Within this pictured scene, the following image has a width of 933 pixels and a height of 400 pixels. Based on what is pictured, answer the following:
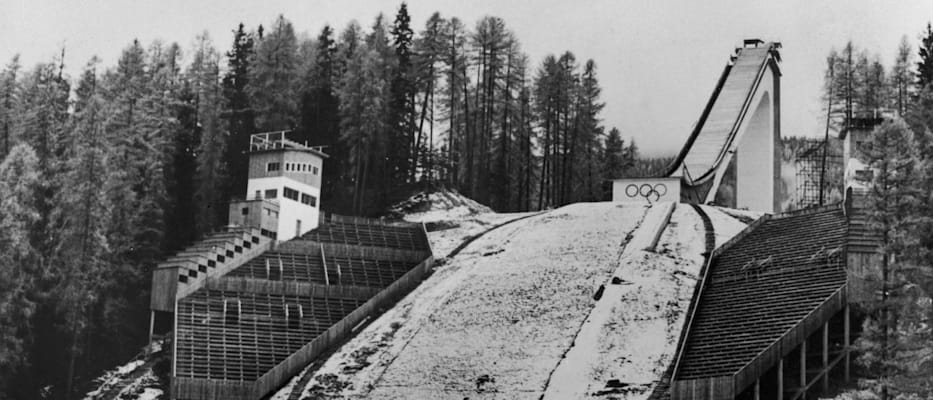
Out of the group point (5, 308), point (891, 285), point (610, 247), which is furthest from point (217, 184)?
point (891, 285)

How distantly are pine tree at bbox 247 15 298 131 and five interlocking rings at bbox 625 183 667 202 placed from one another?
18102 millimetres

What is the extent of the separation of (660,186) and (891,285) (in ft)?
96.9

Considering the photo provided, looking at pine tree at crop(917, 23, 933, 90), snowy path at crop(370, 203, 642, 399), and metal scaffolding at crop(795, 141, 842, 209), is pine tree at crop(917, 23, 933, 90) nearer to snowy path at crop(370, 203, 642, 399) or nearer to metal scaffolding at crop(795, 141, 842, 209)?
metal scaffolding at crop(795, 141, 842, 209)

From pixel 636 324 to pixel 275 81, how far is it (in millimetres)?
32693

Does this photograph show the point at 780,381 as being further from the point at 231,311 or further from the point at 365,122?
the point at 365,122

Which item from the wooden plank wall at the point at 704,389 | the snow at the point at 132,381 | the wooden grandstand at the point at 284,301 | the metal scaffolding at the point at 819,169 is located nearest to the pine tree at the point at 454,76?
the wooden grandstand at the point at 284,301

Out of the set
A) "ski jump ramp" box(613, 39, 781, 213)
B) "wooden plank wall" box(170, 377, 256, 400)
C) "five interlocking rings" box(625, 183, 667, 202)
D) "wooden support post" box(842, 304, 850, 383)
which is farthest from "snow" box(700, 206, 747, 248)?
"wooden plank wall" box(170, 377, 256, 400)

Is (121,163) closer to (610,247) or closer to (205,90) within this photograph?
(205,90)

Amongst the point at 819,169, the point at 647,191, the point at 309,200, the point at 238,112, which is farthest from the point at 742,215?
the point at 238,112

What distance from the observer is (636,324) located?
45.3 m

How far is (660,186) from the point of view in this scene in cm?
6347

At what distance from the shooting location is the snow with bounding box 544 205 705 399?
4122 centimetres

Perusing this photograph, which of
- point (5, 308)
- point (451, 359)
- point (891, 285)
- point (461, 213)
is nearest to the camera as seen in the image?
point (891, 285)

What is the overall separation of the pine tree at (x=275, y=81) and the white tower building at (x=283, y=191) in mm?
8575
